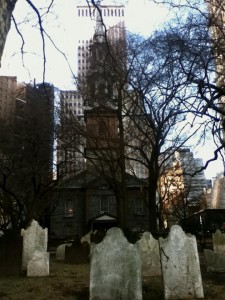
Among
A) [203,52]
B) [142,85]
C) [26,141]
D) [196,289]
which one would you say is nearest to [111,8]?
[203,52]

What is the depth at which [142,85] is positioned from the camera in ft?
62.5

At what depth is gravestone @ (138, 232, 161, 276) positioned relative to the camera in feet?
32.7

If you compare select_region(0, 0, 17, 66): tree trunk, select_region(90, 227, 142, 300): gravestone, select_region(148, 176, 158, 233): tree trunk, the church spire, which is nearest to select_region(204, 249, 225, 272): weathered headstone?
select_region(90, 227, 142, 300): gravestone

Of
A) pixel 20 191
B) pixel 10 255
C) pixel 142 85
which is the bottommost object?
pixel 10 255

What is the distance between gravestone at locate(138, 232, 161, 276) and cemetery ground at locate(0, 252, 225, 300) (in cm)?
50

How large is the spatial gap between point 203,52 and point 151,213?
37.4 ft

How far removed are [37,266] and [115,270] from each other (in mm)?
4095

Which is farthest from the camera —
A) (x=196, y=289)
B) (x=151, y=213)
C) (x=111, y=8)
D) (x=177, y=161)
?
(x=177, y=161)

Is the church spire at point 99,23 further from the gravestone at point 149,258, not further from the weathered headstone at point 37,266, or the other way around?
the weathered headstone at point 37,266

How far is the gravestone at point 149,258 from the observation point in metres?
9.98

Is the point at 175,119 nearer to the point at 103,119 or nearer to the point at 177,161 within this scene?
the point at 103,119

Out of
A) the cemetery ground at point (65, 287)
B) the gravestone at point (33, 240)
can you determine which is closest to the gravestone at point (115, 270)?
the cemetery ground at point (65, 287)

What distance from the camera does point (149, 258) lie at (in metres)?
10.1

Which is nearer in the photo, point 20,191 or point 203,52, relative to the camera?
point 203,52
